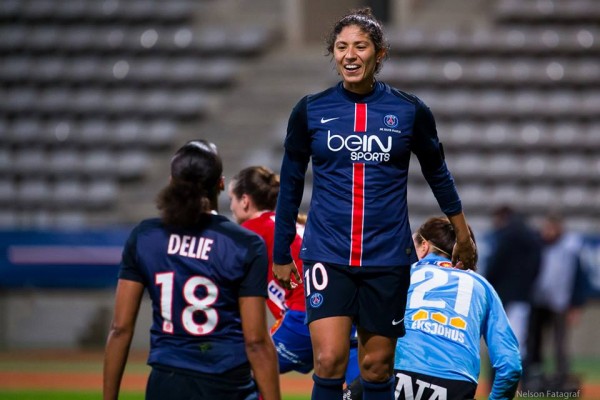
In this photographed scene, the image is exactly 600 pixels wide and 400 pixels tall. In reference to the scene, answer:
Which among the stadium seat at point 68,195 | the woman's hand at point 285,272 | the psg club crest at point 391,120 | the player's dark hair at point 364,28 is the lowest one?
the stadium seat at point 68,195

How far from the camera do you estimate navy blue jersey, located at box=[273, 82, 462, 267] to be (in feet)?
17.0

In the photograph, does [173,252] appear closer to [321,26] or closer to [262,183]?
[262,183]

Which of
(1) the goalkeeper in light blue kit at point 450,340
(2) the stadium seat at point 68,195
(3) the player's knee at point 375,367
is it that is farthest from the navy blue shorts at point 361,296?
(2) the stadium seat at point 68,195

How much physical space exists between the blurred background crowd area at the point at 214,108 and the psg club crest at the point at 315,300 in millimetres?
10181

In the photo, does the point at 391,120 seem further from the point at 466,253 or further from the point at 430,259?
the point at 430,259

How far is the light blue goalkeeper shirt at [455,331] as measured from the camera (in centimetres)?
549

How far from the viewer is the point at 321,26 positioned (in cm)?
2103

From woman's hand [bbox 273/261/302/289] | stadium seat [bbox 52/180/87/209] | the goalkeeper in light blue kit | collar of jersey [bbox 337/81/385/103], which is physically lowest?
stadium seat [bbox 52/180/87/209]

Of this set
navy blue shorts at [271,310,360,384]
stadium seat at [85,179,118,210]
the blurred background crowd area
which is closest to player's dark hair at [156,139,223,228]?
navy blue shorts at [271,310,360,384]

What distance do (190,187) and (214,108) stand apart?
1484cm

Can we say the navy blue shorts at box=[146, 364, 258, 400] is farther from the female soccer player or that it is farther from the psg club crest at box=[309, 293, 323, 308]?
the female soccer player

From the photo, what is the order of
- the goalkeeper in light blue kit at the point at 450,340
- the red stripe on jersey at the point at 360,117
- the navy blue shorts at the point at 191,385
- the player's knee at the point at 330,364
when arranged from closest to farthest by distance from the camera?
the navy blue shorts at the point at 191,385
the player's knee at the point at 330,364
the red stripe on jersey at the point at 360,117
the goalkeeper in light blue kit at the point at 450,340

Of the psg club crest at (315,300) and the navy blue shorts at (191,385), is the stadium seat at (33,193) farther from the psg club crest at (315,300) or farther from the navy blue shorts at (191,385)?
the navy blue shorts at (191,385)

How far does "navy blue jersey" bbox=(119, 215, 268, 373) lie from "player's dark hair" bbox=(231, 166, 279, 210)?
187 centimetres
